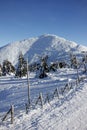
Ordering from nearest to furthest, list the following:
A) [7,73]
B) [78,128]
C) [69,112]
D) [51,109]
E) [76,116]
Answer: [78,128] < [76,116] < [69,112] < [51,109] < [7,73]

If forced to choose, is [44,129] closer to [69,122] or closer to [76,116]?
[69,122]

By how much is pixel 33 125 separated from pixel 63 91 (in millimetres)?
17105

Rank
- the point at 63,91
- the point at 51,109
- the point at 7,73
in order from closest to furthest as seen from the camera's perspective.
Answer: the point at 51,109 < the point at 63,91 < the point at 7,73

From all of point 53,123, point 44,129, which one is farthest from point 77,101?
point 44,129

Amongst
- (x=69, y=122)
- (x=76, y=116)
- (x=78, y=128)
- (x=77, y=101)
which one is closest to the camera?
(x=78, y=128)

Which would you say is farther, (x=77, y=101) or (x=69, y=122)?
(x=77, y=101)

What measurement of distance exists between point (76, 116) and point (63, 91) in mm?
15214

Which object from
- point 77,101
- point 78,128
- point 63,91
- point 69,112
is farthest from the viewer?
point 63,91

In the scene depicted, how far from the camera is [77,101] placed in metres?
27.6

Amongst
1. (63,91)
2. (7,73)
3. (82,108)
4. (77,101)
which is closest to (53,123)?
(82,108)

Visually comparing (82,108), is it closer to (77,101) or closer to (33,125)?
(77,101)

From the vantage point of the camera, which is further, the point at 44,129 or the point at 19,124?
the point at 19,124

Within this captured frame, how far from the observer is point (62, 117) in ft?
70.5

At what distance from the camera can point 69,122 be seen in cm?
1975
